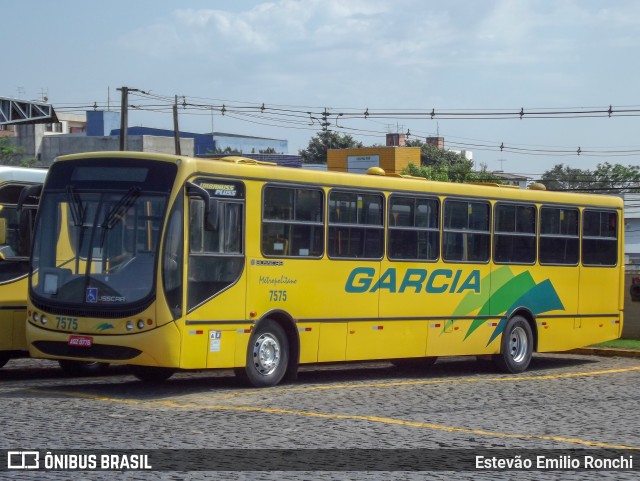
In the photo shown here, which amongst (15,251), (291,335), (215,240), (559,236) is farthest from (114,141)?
(215,240)

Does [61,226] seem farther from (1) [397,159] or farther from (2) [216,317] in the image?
(1) [397,159]

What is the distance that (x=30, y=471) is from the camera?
916cm

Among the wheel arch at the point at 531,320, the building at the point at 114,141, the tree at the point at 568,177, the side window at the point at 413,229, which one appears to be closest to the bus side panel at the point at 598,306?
the wheel arch at the point at 531,320

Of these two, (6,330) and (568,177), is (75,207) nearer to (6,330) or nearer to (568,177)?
(6,330)

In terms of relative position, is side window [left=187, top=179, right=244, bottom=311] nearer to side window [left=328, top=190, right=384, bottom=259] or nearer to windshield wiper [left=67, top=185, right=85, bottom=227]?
windshield wiper [left=67, top=185, right=85, bottom=227]

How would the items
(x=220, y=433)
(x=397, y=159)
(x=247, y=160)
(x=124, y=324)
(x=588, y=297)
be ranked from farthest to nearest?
1. (x=397, y=159)
2. (x=588, y=297)
3. (x=247, y=160)
4. (x=124, y=324)
5. (x=220, y=433)

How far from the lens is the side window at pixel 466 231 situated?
1941 centimetres

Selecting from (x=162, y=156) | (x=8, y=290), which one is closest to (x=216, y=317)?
(x=162, y=156)

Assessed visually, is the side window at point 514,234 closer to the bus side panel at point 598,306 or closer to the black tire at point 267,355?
the bus side panel at point 598,306

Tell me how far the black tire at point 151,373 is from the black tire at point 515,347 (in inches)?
246

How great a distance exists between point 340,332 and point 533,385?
9.82 feet

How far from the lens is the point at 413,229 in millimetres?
18781

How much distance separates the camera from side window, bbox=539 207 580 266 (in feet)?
70.1

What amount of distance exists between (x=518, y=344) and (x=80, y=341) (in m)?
8.66
